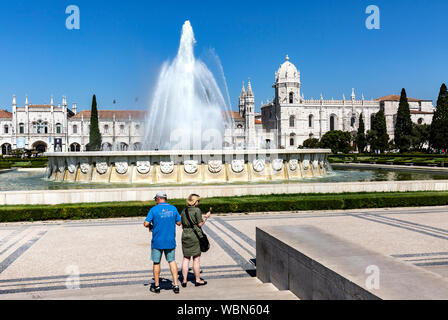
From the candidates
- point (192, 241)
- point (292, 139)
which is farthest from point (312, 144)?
point (192, 241)

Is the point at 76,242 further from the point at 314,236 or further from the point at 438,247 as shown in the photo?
the point at 438,247

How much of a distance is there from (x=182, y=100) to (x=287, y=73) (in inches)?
2136

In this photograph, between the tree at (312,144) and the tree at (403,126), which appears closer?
the tree at (403,126)

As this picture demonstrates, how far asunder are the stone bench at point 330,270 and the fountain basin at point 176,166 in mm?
9298

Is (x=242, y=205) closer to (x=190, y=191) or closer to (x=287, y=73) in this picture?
(x=190, y=191)

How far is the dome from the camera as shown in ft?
235

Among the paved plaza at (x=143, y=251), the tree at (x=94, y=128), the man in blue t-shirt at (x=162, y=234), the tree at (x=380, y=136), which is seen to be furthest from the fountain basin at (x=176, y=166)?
the tree at (x=94, y=128)

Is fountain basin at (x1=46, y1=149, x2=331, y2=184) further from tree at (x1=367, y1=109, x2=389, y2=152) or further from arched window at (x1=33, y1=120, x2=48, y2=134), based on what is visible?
arched window at (x1=33, y1=120, x2=48, y2=134)

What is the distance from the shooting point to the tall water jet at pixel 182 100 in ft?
66.8

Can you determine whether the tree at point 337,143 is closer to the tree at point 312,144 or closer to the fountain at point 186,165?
the tree at point 312,144

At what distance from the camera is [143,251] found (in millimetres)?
6102

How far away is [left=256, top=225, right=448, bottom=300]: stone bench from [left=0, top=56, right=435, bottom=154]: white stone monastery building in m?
58.2

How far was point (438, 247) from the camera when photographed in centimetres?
605

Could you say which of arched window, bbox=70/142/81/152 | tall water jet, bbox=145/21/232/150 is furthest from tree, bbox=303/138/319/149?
tall water jet, bbox=145/21/232/150
